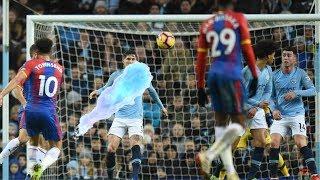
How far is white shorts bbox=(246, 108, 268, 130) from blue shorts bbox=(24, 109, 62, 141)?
9.02ft

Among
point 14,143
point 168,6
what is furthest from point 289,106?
point 168,6

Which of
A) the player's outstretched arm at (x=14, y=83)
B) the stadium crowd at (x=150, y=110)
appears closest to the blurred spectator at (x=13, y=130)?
the stadium crowd at (x=150, y=110)

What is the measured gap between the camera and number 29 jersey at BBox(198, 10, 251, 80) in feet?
35.2

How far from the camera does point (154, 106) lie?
17172 millimetres

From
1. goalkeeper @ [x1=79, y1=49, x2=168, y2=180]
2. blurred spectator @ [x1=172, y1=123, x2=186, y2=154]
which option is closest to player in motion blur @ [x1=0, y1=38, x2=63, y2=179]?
goalkeeper @ [x1=79, y1=49, x2=168, y2=180]

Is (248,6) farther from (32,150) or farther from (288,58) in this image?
(32,150)

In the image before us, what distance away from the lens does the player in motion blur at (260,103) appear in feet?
44.1

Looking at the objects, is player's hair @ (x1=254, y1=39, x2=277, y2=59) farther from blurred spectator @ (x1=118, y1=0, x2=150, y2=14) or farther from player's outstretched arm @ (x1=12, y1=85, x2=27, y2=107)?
blurred spectator @ (x1=118, y1=0, x2=150, y2=14)

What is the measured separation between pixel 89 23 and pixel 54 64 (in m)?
2.73

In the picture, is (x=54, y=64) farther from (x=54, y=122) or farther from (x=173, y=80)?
(x=173, y=80)

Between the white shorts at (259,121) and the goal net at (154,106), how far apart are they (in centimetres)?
247

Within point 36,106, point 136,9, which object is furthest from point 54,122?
point 136,9

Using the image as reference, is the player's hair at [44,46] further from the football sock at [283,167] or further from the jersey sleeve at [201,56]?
the football sock at [283,167]

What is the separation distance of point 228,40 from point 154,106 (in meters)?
6.54
